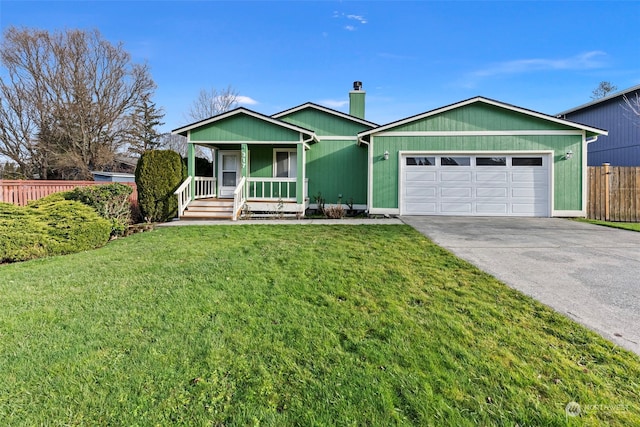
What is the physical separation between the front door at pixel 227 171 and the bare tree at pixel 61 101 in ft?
54.7

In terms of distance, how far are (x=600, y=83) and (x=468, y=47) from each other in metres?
22.1

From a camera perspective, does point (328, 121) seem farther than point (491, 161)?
Yes

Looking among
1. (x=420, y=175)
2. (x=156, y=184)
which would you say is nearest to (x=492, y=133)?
(x=420, y=175)

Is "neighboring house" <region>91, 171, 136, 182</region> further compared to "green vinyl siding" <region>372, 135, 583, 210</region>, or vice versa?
"neighboring house" <region>91, 171, 136, 182</region>

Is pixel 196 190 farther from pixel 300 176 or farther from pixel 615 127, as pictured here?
pixel 615 127

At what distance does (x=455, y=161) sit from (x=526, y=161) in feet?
7.91

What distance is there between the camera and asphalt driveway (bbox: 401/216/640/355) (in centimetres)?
310

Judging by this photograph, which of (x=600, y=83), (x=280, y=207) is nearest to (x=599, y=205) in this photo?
(x=280, y=207)

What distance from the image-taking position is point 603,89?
84.9ft

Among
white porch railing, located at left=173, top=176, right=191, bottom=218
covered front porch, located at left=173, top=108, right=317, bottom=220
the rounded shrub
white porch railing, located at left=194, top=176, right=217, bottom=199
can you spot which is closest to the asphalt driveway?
covered front porch, located at left=173, top=108, right=317, bottom=220

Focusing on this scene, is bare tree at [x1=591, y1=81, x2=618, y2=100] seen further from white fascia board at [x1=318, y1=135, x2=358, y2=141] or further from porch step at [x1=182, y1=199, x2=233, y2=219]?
porch step at [x1=182, y1=199, x2=233, y2=219]

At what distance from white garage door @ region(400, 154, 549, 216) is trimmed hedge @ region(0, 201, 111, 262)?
9244 millimetres

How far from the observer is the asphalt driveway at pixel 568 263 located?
310cm

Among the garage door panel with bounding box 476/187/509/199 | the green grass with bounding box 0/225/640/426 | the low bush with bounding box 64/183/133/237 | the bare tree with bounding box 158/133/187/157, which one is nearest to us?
the green grass with bounding box 0/225/640/426
